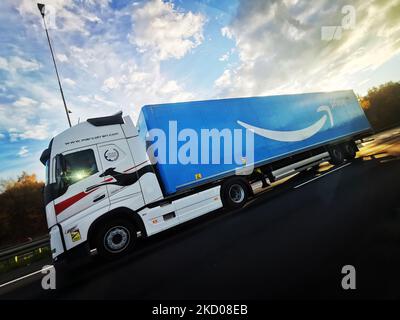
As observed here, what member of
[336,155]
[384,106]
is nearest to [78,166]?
[336,155]

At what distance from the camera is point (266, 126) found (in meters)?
8.59

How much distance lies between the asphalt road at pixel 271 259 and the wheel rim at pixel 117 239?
14.7 inches

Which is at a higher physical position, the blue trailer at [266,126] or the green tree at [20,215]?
the green tree at [20,215]

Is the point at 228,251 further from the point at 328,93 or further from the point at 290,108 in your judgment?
the point at 328,93

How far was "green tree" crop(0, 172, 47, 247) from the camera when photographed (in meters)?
34.1

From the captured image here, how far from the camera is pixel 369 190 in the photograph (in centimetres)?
573

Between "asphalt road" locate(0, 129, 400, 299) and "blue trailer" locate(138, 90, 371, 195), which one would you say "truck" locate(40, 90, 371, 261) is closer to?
"blue trailer" locate(138, 90, 371, 195)

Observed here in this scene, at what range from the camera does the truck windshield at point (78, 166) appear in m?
5.17

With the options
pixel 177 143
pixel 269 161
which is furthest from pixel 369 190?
pixel 177 143

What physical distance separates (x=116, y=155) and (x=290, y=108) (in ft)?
24.8

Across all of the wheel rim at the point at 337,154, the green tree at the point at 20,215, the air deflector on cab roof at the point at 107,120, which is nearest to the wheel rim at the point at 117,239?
the air deflector on cab roof at the point at 107,120

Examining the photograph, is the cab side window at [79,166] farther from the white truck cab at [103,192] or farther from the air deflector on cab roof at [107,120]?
the air deflector on cab roof at [107,120]

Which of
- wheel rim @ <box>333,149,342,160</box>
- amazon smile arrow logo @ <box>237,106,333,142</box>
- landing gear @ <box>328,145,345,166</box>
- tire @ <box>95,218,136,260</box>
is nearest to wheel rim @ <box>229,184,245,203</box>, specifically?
amazon smile arrow logo @ <box>237,106,333,142</box>

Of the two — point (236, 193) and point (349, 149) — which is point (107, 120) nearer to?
point (236, 193)
